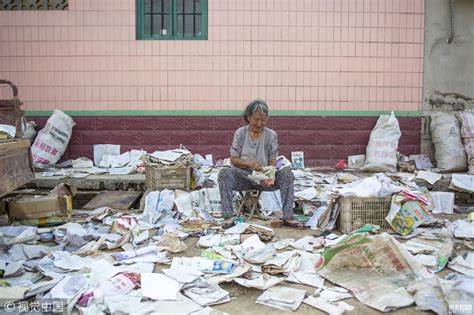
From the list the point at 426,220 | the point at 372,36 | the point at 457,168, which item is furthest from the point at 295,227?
the point at 372,36

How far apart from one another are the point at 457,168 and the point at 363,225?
9.91 feet

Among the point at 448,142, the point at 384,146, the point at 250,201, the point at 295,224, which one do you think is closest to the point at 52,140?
the point at 250,201

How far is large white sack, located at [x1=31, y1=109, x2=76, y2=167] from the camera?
702cm

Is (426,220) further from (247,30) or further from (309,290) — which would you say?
(247,30)

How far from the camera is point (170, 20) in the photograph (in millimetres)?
7262

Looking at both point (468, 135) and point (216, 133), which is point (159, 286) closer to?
point (216, 133)

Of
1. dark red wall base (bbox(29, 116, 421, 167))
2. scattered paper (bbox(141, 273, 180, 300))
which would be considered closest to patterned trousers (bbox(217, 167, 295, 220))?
scattered paper (bbox(141, 273, 180, 300))

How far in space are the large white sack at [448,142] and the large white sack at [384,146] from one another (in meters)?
0.58

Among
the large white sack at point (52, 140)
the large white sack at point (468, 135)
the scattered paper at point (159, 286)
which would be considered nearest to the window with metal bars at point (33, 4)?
the large white sack at point (52, 140)

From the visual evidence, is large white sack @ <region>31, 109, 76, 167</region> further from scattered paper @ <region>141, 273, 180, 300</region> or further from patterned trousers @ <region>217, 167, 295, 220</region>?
scattered paper @ <region>141, 273, 180, 300</region>

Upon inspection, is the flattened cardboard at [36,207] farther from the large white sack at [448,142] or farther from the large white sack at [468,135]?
the large white sack at [468,135]

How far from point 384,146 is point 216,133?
8.31ft

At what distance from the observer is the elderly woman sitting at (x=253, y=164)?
4.98 metres

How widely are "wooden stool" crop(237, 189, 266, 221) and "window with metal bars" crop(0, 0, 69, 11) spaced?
4259mm
